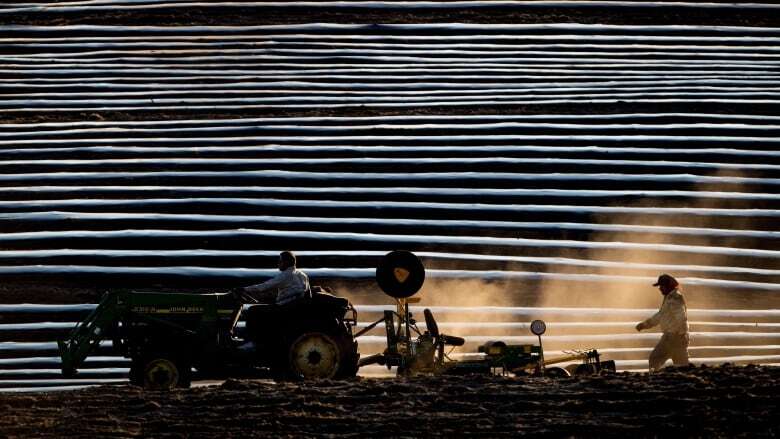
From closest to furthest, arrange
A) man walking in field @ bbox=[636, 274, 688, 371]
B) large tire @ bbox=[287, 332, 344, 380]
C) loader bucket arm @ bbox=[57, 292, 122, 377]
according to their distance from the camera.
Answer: large tire @ bbox=[287, 332, 344, 380], loader bucket arm @ bbox=[57, 292, 122, 377], man walking in field @ bbox=[636, 274, 688, 371]

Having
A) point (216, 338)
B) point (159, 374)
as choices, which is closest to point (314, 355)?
point (216, 338)

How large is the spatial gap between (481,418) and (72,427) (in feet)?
8.95

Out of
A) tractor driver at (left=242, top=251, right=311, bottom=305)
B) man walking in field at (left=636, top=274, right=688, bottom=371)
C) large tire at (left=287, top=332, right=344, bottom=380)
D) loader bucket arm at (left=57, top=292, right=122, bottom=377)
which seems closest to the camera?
large tire at (left=287, top=332, right=344, bottom=380)

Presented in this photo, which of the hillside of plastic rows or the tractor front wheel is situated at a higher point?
the hillside of plastic rows

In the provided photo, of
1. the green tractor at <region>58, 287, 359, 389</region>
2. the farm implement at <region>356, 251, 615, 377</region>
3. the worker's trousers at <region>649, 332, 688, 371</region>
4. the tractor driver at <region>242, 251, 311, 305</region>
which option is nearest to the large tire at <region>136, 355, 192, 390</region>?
the green tractor at <region>58, 287, 359, 389</region>

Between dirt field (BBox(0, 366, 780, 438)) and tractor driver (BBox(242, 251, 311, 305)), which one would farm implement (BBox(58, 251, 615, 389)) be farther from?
dirt field (BBox(0, 366, 780, 438))

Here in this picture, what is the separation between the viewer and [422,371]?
1080 cm

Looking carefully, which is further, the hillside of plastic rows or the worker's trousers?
the hillside of plastic rows

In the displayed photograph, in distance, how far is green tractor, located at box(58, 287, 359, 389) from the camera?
34.2 feet

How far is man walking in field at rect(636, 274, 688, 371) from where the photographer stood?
11.4 metres

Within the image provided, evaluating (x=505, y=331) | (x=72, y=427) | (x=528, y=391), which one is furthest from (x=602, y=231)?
(x=72, y=427)

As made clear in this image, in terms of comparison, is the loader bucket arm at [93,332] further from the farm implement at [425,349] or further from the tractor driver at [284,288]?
the farm implement at [425,349]

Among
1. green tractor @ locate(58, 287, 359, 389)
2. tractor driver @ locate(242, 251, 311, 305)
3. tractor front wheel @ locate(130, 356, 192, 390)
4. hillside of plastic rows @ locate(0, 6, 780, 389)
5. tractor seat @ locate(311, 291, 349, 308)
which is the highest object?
hillside of plastic rows @ locate(0, 6, 780, 389)

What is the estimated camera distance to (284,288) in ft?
34.7
